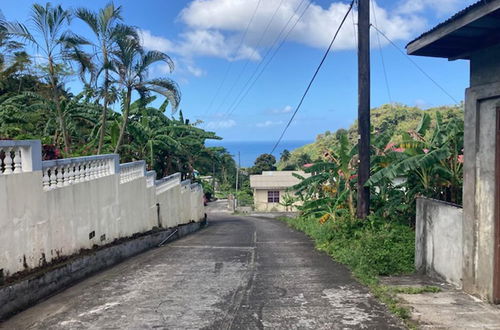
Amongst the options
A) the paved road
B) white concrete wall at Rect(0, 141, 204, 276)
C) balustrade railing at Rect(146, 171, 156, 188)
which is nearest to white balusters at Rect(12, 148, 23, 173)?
white concrete wall at Rect(0, 141, 204, 276)

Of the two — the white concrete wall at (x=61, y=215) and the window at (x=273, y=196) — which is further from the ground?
the white concrete wall at (x=61, y=215)

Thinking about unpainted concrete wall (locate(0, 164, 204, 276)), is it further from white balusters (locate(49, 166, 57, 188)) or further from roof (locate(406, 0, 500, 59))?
roof (locate(406, 0, 500, 59))

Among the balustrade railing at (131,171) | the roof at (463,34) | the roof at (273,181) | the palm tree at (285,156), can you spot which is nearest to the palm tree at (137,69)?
the balustrade railing at (131,171)

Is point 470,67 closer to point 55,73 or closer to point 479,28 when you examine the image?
point 479,28

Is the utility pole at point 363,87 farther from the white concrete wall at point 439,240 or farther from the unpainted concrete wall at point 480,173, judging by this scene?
the unpainted concrete wall at point 480,173

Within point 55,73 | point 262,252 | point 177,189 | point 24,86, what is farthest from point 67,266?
point 24,86

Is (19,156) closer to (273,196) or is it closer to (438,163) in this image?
(438,163)

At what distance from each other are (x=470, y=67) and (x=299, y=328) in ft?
15.4

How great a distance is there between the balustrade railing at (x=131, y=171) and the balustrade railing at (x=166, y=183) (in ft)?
6.07

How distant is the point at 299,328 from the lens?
16.7 ft

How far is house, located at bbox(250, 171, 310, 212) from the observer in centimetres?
4328

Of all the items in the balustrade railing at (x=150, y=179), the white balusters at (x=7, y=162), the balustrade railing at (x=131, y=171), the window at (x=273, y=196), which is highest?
the white balusters at (x=7, y=162)

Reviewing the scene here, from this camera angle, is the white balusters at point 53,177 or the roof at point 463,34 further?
the white balusters at point 53,177

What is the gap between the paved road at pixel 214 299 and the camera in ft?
17.3
